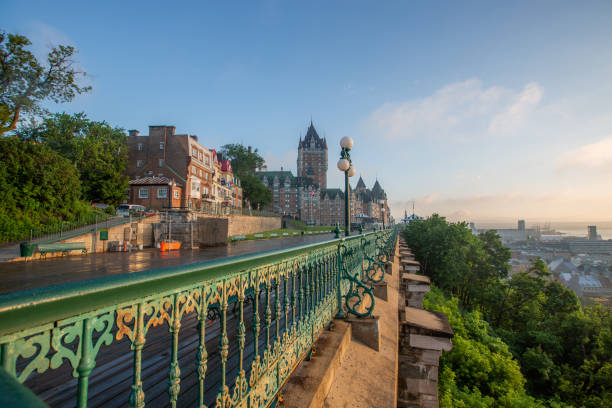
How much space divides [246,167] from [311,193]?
3246cm

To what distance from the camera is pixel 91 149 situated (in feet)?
104

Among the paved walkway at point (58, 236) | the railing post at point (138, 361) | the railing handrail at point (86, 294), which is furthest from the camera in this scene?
the paved walkway at point (58, 236)

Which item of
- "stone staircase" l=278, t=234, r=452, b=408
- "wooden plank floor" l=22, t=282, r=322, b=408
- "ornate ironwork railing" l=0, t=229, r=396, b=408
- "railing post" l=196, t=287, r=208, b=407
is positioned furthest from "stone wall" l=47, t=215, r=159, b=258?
"railing post" l=196, t=287, r=208, b=407

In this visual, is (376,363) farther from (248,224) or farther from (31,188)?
(248,224)

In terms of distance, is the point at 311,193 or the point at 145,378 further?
the point at 311,193

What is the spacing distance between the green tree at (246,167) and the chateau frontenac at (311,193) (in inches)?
1049

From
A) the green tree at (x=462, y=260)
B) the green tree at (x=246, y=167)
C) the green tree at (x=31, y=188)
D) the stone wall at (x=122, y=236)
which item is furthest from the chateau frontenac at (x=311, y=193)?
the green tree at (x=31, y=188)

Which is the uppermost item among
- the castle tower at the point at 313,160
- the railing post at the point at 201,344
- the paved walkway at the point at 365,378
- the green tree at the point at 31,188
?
the castle tower at the point at 313,160

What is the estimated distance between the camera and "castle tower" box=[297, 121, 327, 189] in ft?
386

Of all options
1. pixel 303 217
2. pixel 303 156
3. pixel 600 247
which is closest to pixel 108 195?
pixel 303 217

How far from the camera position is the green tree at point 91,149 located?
31.5 m

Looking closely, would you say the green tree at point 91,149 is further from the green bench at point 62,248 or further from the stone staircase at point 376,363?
the stone staircase at point 376,363

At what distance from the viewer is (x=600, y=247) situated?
198 metres

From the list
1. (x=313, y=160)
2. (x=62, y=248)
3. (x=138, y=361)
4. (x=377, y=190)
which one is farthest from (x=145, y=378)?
(x=377, y=190)
